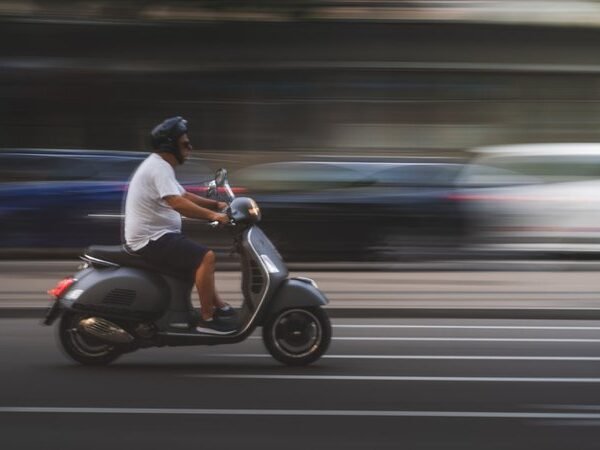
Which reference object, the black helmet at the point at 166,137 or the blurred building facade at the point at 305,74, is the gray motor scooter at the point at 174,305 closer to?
the black helmet at the point at 166,137

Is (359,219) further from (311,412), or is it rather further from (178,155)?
(311,412)

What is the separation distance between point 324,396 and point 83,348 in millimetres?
1773

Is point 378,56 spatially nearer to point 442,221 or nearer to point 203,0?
point 203,0

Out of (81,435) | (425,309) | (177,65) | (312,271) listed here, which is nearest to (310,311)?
(81,435)

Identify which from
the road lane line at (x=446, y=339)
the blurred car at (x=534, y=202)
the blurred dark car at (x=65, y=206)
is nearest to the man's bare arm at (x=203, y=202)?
the road lane line at (x=446, y=339)

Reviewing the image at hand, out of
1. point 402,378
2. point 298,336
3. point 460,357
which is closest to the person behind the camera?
point 402,378

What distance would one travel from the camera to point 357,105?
95.1ft

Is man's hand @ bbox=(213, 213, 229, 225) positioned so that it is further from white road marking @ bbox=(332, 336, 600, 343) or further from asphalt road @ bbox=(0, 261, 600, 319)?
asphalt road @ bbox=(0, 261, 600, 319)

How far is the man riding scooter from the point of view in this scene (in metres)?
7.33

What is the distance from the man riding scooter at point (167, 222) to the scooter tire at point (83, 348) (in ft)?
2.03


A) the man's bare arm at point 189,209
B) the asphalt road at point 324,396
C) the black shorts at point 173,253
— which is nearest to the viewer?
the asphalt road at point 324,396

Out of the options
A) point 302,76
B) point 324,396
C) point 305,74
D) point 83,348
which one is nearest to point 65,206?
point 83,348

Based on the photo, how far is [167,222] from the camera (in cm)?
746

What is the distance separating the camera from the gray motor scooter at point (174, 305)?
7.43 meters
